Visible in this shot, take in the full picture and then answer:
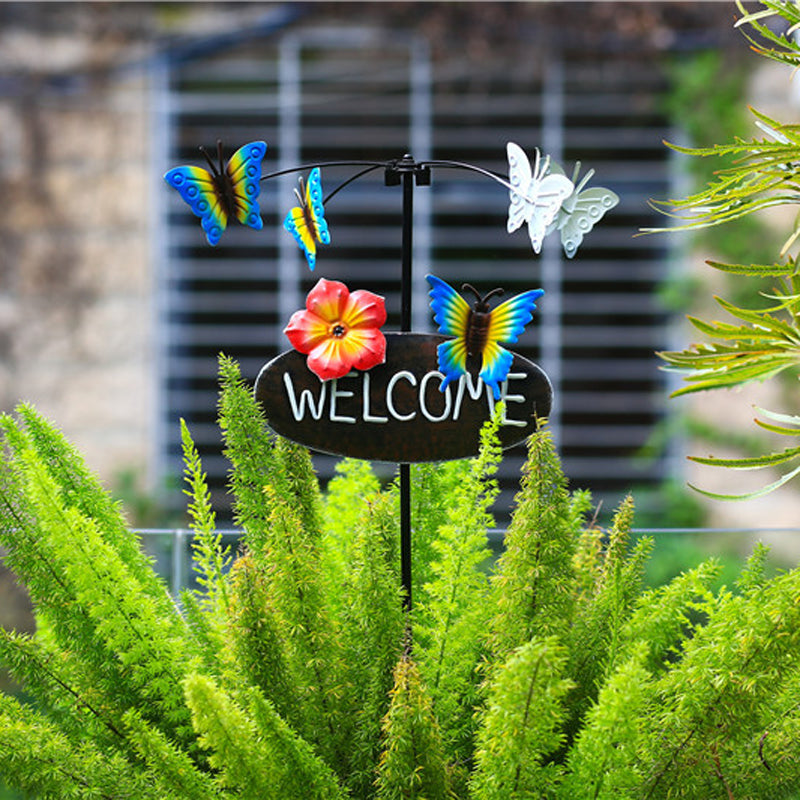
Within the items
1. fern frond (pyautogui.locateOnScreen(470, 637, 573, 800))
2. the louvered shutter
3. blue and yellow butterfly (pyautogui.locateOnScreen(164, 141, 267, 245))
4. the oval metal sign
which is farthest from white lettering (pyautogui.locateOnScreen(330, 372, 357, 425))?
the louvered shutter

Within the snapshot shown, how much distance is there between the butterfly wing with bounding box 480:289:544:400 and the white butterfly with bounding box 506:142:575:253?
4 cm

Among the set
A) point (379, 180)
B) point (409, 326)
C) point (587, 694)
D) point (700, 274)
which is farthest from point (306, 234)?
point (700, 274)

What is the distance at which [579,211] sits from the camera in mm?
652

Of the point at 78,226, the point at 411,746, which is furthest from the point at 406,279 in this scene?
the point at 78,226

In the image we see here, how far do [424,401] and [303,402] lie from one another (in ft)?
0.26

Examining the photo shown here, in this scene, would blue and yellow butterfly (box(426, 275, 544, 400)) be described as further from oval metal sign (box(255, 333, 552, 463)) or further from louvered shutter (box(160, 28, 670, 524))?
louvered shutter (box(160, 28, 670, 524))

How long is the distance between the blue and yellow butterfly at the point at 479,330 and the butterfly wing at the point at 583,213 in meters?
0.06

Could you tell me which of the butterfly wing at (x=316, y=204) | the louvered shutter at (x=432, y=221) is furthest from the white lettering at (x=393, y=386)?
the louvered shutter at (x=432, y=221)

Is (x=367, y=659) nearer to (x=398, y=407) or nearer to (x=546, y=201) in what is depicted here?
(x=398, y=407)

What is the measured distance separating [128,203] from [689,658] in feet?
6.58

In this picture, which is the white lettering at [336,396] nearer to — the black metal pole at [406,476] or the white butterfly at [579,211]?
the black metal pole at [406,476]

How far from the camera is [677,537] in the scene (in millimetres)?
750

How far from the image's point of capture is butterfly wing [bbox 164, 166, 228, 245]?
0.65 m

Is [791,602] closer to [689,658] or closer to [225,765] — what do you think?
[689,658]
